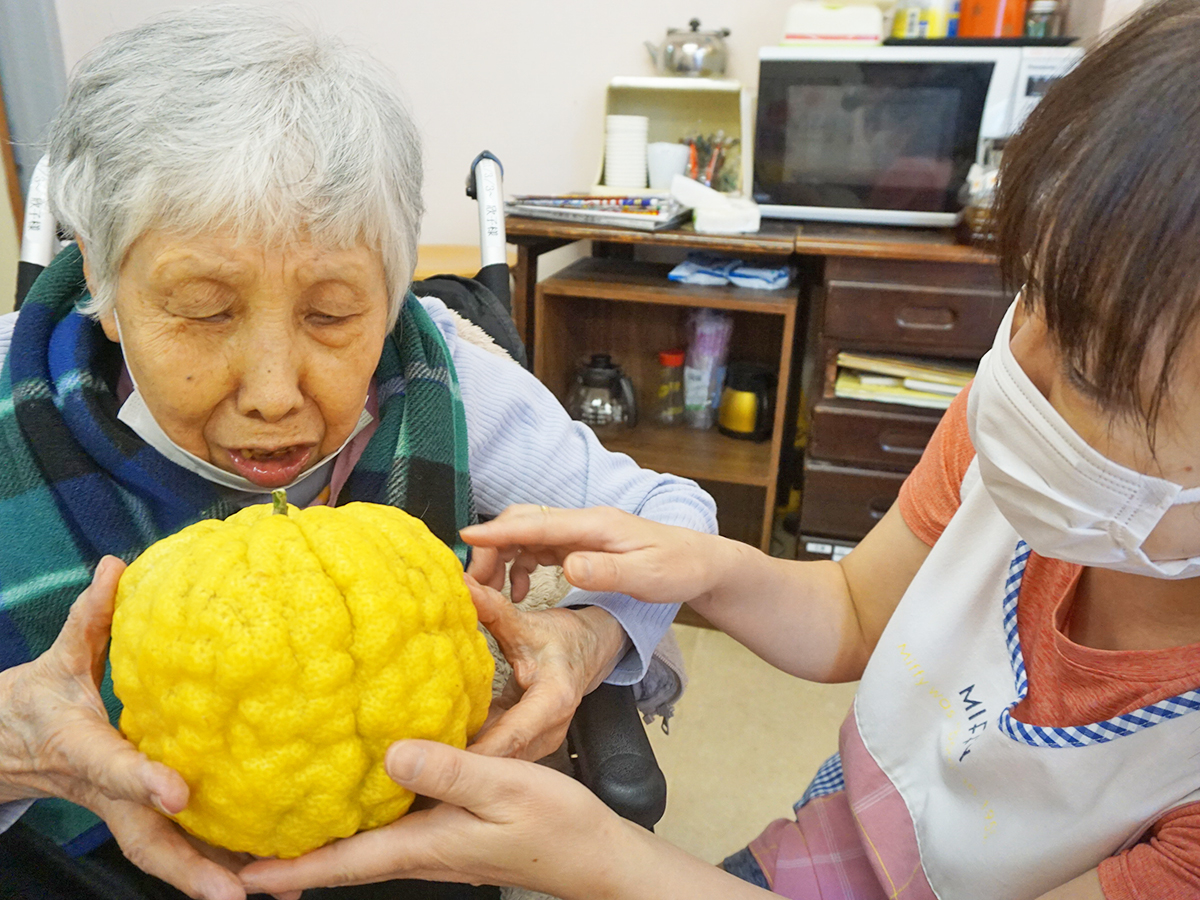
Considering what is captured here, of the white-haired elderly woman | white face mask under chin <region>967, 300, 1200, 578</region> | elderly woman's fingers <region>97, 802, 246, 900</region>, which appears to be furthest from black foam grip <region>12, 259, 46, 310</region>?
white face mask under chin <region>967, 300, 1200, 578</region>

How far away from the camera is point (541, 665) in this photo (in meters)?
0.85

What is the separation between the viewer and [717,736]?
86.7 inches

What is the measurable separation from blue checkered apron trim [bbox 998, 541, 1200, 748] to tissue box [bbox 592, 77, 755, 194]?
1.88 metres

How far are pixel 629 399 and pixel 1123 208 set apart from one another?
2202 mm

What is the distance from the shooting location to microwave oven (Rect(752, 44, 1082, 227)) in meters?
2.16

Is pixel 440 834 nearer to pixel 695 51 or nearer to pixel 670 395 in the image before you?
pixel 670 395

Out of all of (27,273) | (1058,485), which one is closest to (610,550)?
(1058,485)

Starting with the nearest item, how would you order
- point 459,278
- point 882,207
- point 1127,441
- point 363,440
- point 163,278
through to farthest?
point 1127,441 → point 163,278 → point 363,440 → point 459,278 → point 882,207

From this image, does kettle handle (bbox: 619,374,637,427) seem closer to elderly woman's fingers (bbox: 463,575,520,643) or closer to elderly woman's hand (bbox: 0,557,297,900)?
elderly woman's fingers (bbox: 463,575,520,643)

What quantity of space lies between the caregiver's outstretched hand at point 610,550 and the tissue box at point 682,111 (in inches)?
72.2

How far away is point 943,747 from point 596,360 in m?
1.89

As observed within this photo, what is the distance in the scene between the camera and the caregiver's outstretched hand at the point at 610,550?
0.87 m

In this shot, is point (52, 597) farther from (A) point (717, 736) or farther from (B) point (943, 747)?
(A) point (717, 736)

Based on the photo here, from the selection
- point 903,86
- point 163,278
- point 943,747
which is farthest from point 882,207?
point 163,278
